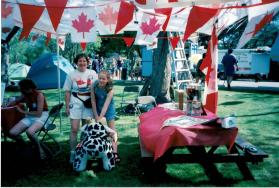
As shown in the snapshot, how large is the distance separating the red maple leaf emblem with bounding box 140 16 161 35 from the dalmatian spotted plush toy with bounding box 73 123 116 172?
2.92m

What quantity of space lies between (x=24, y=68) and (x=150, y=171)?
95.3 ft

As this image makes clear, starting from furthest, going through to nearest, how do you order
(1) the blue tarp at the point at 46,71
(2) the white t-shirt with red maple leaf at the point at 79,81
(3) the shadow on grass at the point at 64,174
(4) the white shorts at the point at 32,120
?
(1) the blue tarp at the point at 46,71
(2) the white t-shirt with red maple leaf at the point at 79,81
(4) the white shorts at the point at 32,120
(3) the shadow on grass at the point at 64,174

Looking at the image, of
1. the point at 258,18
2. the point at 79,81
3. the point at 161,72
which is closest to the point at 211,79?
the point at 258,18

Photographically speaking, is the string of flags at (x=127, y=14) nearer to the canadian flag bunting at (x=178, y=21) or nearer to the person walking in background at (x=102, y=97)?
the canadian flag bunting at (x=178, y=21)

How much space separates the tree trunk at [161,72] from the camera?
448 inches

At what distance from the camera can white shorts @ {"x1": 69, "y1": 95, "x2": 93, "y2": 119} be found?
5773 mm

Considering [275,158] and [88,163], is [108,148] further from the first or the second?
[275,158]

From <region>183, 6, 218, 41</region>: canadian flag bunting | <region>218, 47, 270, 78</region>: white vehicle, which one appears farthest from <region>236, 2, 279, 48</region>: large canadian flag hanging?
<region>218, 47, 270, 78</region>: white vehicle

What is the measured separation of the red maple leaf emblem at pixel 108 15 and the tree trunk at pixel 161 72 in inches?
167

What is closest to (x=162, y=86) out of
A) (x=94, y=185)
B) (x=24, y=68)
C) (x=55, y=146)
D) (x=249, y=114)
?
(x=249, y=114)

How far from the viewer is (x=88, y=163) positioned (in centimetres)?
547

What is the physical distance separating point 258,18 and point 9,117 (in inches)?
169

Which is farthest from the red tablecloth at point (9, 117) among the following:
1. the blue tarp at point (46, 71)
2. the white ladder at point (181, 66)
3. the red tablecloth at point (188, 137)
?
the blue tarp at point (46, 71)

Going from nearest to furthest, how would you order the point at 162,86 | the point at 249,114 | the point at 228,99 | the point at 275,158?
the point at 275,158 → the point at 249,114 → the point at 162,86 → the point at 228,99
